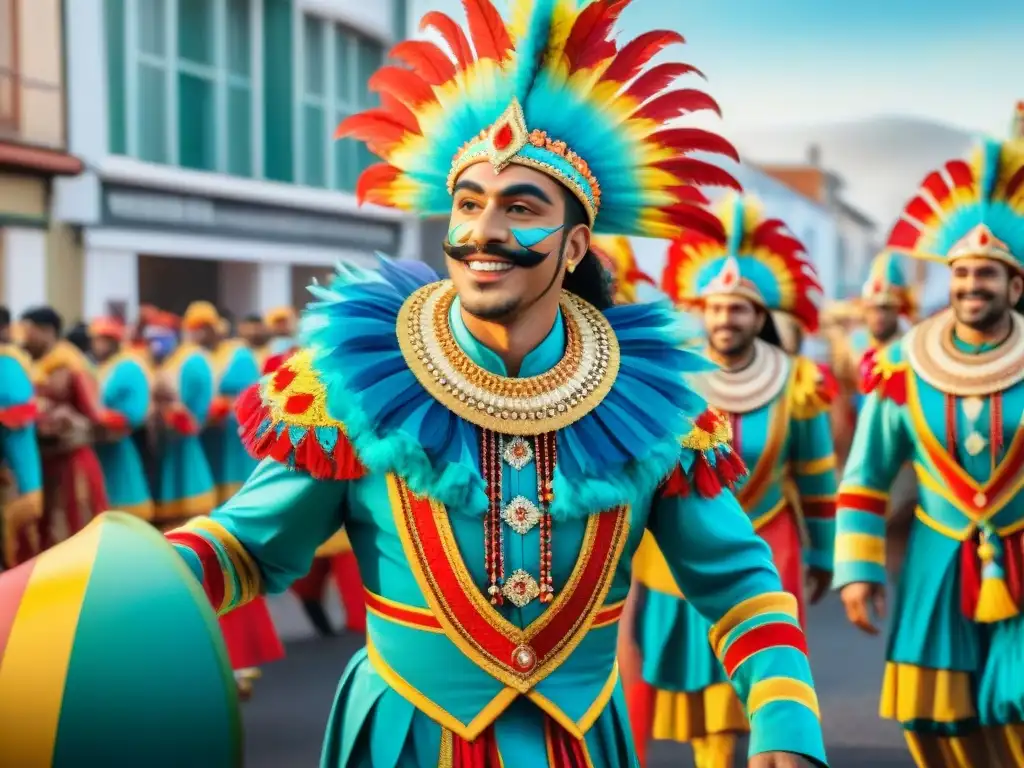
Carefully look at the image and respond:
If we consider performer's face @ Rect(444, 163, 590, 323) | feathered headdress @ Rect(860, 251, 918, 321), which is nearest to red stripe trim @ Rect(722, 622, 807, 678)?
performer's face @ Rect(444, 163, 590, 323)

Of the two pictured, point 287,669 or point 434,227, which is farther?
point 434,227

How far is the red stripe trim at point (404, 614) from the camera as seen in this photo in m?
2.71

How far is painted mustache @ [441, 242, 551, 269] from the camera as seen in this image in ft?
9.05

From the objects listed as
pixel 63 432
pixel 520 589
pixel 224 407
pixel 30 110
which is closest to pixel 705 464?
pixel 520 589

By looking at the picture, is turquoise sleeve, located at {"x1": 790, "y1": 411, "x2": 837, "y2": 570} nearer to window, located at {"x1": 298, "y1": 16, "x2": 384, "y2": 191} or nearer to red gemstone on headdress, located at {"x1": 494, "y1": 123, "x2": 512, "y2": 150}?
red gemstone on headdress, located at {"x1": 494, "y1": 123, "x2": 512, "y2": 150}

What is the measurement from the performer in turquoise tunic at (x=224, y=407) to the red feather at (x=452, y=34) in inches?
330

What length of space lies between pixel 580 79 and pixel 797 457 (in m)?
3.45

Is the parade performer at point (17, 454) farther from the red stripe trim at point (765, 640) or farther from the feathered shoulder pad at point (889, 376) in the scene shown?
the red stripe trim at point (765, 640)

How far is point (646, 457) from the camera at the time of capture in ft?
9.27

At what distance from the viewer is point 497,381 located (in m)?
2.83

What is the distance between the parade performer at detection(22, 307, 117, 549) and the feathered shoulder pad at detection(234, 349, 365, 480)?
620 centimetres

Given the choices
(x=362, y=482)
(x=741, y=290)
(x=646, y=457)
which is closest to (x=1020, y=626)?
(x=741, y=290)

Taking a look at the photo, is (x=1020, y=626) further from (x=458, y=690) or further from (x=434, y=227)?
(x=434, y=227)

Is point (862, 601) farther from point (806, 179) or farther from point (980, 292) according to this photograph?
point (806, 179)
